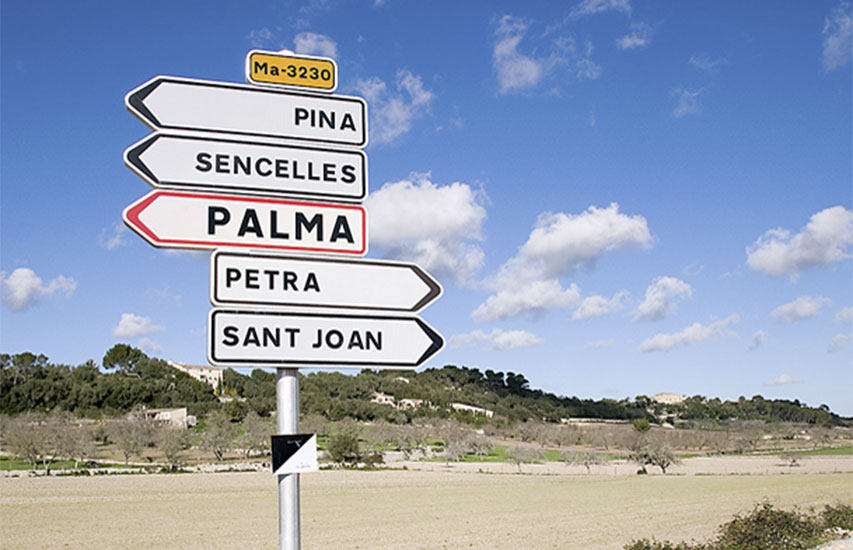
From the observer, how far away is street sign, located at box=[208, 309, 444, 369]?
391 cm

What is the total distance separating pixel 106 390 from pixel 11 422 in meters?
38.1

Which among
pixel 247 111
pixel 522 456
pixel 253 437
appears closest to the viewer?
pixel 247 111

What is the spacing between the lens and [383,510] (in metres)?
53.4

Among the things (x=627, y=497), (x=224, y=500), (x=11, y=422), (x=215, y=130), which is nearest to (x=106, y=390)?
(x=11, y=422)

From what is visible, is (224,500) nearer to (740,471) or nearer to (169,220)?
(169,220)

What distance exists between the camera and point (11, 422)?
108875 mm

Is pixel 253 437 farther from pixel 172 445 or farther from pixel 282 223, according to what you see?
pixel 282 223

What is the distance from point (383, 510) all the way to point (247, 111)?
52.8m

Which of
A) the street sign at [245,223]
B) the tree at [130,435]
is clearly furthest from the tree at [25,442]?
the street sign at [245,223]

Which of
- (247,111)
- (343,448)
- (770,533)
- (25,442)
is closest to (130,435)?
(25,442)

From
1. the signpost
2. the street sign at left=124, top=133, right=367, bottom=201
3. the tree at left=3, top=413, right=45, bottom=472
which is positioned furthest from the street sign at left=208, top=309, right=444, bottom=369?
the tree at left=3, top=413, right=45, bottom=472

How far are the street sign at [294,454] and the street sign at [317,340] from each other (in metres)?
0.43

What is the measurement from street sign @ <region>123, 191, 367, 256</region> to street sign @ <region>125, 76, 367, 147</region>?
53 centimetres

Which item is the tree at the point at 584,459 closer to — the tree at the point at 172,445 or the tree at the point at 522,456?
the tree at the point at 522,456
